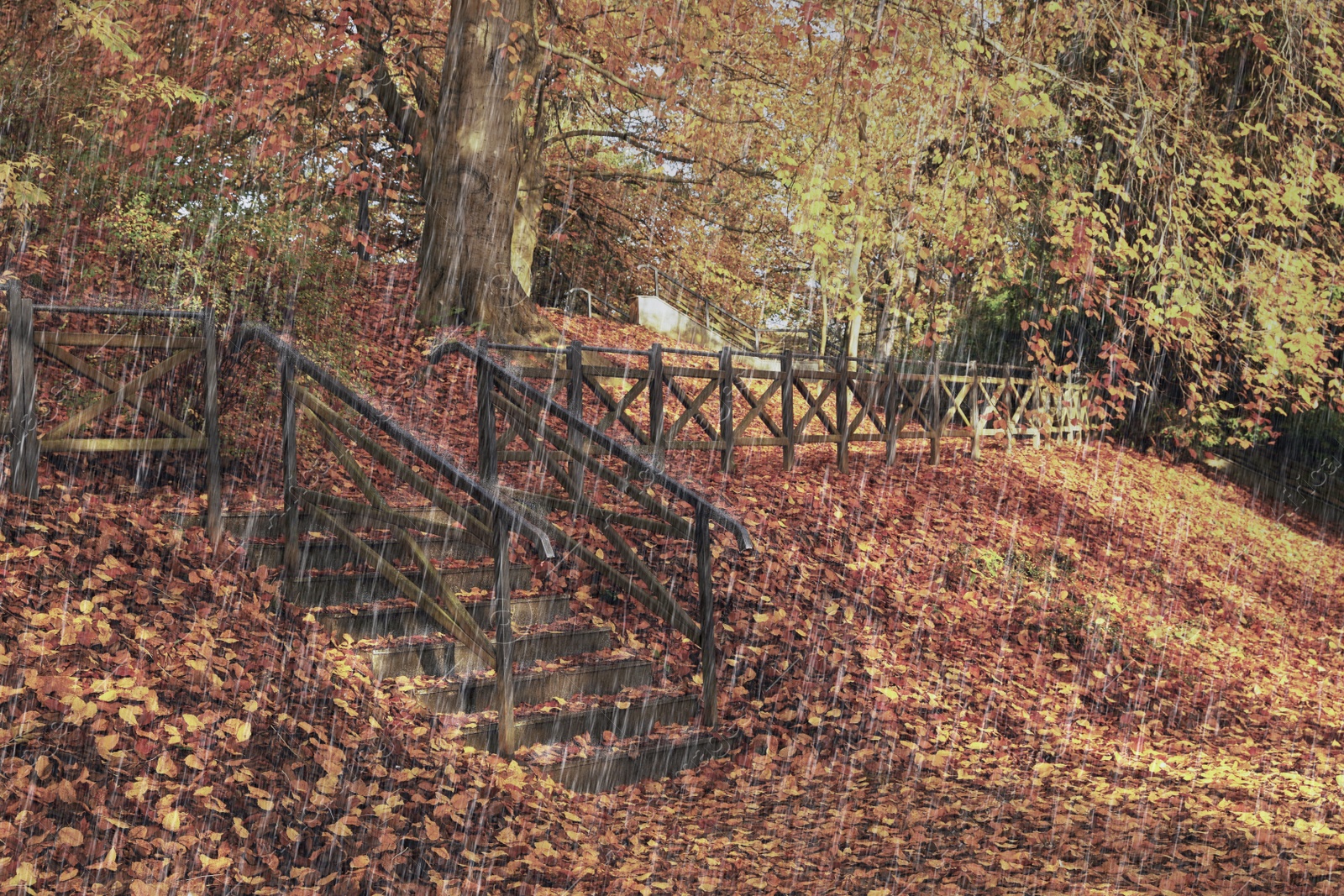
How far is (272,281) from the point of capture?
9.35 m

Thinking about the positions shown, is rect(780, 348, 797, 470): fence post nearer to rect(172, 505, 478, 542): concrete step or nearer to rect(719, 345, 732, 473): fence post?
rect(719, 345, 732, 473): fence post

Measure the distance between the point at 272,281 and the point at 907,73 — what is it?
25.6 ft

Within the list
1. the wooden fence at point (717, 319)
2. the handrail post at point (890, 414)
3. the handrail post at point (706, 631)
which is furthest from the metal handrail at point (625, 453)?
the wooden fence at point (717, 319)

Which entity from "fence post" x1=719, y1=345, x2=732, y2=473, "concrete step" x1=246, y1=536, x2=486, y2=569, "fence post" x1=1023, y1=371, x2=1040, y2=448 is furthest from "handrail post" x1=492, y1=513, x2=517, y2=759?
"fence post" x1=1023, y1=371, x2=1040, y2=448

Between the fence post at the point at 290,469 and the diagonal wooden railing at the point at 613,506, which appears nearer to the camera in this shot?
the fence post at the point at 290,469

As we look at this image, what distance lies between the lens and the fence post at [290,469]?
242 inches

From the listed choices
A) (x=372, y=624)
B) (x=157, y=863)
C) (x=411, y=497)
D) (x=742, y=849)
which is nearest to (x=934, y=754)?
(x=742, y=849)

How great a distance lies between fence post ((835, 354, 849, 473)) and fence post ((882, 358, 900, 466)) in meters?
0.69

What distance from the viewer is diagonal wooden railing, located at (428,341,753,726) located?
6527 mm

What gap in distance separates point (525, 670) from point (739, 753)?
1.49 m

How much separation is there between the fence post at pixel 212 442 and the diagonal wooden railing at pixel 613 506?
5.47 feet

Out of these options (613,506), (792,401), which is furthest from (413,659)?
(792,401)

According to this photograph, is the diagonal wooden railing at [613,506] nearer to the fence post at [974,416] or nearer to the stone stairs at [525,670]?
the stone stairs at [525,670]

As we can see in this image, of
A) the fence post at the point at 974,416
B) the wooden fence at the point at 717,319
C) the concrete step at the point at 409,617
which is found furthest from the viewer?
the wooden fence at the point at 717,319
